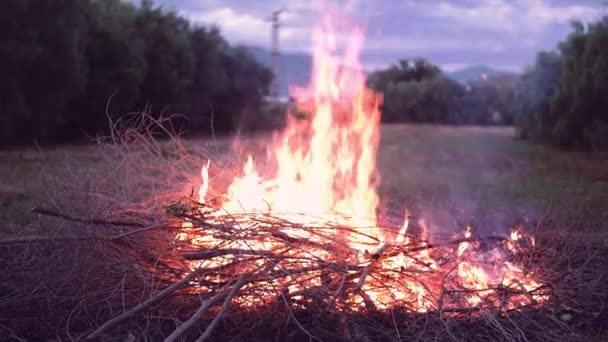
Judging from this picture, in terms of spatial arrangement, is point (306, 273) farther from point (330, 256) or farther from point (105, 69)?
point (105, 69)

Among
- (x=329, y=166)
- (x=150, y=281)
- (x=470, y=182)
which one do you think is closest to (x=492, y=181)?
(x=470, y=182)

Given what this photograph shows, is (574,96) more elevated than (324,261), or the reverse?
(574,96)

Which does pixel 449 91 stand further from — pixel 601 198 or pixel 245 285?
pixel 245 285

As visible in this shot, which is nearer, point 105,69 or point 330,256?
point 330,256

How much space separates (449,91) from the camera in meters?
26.9

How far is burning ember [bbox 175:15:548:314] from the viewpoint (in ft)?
12.7

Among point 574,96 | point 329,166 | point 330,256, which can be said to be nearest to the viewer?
point 330,256

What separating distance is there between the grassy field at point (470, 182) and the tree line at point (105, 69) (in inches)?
67.7

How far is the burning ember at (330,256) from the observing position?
3881mm

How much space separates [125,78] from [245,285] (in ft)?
48.6

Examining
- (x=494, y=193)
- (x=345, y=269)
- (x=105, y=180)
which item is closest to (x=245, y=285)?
(x=345, y=269)

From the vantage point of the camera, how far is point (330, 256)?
14.2 feet

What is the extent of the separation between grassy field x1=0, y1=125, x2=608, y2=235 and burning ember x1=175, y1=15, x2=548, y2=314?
1.25 metres

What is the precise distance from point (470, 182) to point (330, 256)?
6941 millimetres
